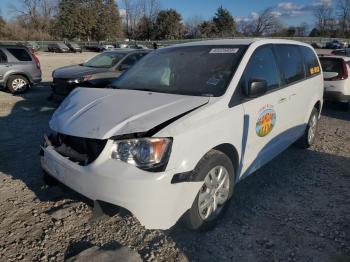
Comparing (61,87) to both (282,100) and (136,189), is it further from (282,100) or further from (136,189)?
(136,189)

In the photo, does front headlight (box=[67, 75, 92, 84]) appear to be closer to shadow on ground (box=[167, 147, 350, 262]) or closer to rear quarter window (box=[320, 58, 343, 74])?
shadow on ground (box=[167, 147, 350, 262])

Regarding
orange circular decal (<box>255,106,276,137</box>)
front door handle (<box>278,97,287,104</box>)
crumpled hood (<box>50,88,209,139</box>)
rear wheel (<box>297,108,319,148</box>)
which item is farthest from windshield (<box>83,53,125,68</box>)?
orange circular decal (<box>255,106,276,137</box>)

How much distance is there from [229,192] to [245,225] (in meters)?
0.36

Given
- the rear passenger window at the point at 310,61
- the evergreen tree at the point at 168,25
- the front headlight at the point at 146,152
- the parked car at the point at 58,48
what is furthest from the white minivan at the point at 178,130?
the evergreen tree at the point at 168,25

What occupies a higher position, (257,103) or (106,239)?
(257,103)

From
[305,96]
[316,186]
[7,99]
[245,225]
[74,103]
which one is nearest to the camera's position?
[245,225]

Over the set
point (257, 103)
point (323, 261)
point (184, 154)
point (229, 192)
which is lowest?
point (323, 261)

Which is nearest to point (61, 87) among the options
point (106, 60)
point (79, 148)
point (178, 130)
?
point (106, 60)

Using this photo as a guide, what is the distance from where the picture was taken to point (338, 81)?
28.6ft

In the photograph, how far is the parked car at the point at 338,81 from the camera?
8711 mm

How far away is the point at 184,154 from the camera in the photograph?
279 cm

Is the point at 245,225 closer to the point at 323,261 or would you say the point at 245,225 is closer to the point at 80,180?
the point at 323,261

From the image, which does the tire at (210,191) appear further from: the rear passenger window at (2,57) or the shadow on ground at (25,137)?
the rear passenger window at (2,57)

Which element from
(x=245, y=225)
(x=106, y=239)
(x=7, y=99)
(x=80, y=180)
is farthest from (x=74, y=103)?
(x=7, y=99)
